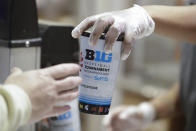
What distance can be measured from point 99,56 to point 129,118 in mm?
957

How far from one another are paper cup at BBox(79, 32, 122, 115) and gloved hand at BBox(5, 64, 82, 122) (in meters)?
0.04

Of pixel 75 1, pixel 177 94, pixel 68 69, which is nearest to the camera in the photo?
pixel 68 69

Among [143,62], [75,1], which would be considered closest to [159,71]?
[143,62]

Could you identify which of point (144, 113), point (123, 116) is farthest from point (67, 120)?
point (144, 113)

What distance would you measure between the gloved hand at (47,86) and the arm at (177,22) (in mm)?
402

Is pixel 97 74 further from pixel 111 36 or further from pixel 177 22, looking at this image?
pixel 177 22

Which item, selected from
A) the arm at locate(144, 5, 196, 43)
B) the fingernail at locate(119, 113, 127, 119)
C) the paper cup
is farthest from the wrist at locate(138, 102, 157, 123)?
the paper cup

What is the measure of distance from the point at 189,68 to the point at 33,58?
983 millimetres

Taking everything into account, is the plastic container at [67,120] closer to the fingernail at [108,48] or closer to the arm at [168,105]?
the fingernail at [108,48]

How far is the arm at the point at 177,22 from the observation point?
1008mm

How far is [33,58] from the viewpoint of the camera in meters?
0.92

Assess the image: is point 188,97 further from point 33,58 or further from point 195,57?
point 33,58

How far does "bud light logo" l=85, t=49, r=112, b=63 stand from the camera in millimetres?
753

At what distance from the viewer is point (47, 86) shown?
684 mm
